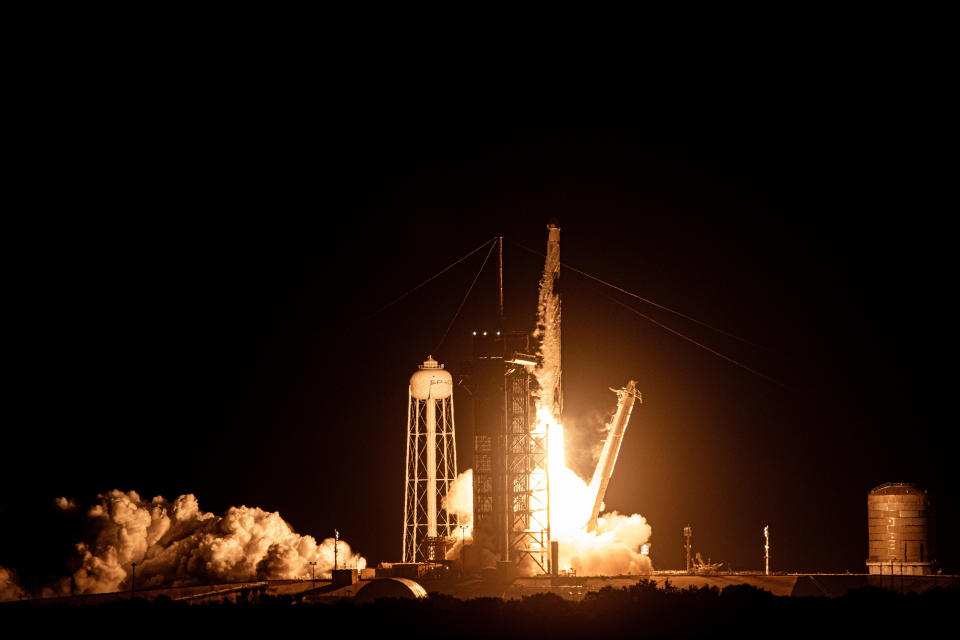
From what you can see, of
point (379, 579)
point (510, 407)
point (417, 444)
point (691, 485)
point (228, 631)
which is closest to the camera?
point (228, 631)

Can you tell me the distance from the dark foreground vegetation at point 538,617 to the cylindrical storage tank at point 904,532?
325 inches

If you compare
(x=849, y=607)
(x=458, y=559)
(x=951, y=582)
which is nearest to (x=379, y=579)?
(x=458, y=559)

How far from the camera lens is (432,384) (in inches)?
2773

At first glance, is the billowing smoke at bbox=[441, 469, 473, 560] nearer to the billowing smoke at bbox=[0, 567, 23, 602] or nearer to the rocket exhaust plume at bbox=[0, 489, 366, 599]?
the rocket exhaust plume at bbox=[0, 489, 366, 599]

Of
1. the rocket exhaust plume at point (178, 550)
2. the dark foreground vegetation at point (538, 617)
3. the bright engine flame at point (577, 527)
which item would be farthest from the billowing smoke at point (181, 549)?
the dark foreground vegetation at point (538, 617)

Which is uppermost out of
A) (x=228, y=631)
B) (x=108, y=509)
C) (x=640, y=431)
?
(x=640, y=431)

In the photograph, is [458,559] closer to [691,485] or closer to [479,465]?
[479,465]

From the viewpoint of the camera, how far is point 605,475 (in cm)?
6681

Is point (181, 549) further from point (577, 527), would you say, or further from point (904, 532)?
point (904, 532)

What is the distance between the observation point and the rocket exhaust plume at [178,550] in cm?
7119

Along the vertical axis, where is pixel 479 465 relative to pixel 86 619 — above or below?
above

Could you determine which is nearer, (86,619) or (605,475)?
(86,619)

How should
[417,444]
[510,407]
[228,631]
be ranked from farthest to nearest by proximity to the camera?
[417,444], [510,407], [228,631]

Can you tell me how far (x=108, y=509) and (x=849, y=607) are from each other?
34800 mm
